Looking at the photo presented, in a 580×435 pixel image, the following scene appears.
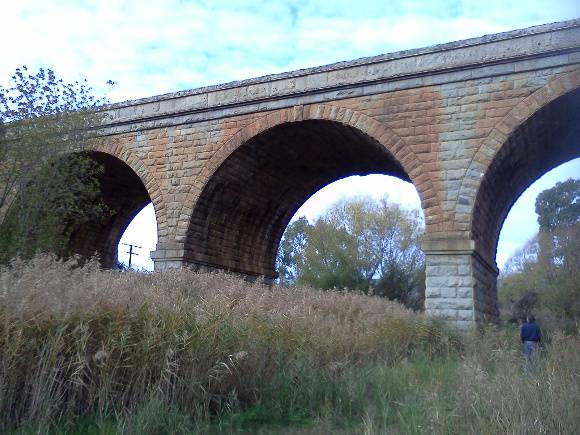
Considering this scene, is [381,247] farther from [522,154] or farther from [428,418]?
[428,418]

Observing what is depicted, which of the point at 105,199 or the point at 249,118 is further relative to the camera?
the point at 105,199

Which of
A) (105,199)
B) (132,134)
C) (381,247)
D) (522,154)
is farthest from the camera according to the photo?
(381,247)

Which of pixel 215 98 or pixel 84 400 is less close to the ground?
pixel 215 98

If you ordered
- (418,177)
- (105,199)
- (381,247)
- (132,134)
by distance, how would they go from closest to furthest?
(418,177) < (132,134) < (105,199) < (381,247)

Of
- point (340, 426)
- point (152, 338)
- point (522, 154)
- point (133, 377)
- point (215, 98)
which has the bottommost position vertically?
point (340, 426)

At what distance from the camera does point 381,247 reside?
2416cm

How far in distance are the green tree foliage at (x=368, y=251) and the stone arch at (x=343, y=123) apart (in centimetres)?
1170

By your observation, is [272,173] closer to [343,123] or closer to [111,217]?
[343,123]

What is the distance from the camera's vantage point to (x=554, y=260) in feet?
80.5

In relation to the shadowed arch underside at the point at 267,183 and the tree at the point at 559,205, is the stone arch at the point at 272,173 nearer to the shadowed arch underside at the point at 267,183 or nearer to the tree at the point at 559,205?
the shadowed arch underside at the point at 267,183

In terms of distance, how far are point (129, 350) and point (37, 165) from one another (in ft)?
27.8

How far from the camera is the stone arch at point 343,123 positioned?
10281mm

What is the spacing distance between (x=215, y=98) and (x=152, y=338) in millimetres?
9036

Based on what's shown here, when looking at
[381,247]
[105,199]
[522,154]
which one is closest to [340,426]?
[522,154]
